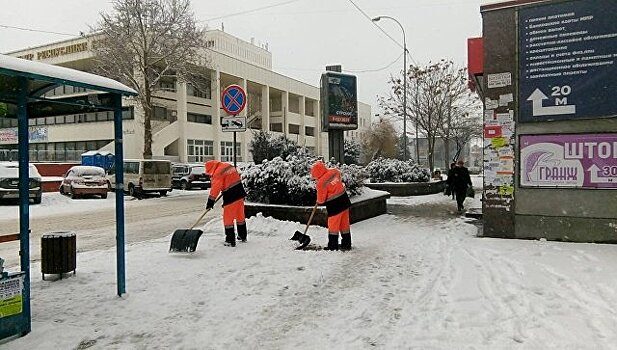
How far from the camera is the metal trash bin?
616 centimetres

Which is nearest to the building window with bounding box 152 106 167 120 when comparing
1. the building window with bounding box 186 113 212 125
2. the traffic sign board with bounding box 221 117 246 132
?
the building window with bounding box 186 113 212 125

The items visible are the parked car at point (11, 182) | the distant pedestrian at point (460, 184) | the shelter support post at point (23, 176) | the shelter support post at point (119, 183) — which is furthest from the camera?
the parked car at point (11, 182)

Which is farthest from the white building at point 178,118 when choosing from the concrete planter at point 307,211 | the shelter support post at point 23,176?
the shelter support post at point 23,176

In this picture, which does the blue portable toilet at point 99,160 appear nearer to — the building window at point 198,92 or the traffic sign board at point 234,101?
the building window at point 198,92

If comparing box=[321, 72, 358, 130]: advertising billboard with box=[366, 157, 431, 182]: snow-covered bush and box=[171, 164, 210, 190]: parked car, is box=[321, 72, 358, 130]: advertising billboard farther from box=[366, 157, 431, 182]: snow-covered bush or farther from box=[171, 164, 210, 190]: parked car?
box=[171, 164, 210, 190]: parked car

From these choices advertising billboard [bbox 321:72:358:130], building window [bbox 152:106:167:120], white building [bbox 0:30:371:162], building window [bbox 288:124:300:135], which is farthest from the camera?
building window [bbox 288:124:300:135]

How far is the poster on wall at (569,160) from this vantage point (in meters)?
7.94

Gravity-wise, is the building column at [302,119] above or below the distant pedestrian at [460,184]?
above

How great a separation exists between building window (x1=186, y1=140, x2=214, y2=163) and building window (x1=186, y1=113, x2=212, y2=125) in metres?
2.02

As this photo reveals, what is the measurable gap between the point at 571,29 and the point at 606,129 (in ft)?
5.97

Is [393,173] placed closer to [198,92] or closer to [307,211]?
[307,211]

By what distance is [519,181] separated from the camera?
28.5ft

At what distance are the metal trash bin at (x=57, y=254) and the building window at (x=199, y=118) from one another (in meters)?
36.8

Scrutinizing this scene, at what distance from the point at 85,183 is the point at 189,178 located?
313 inches
